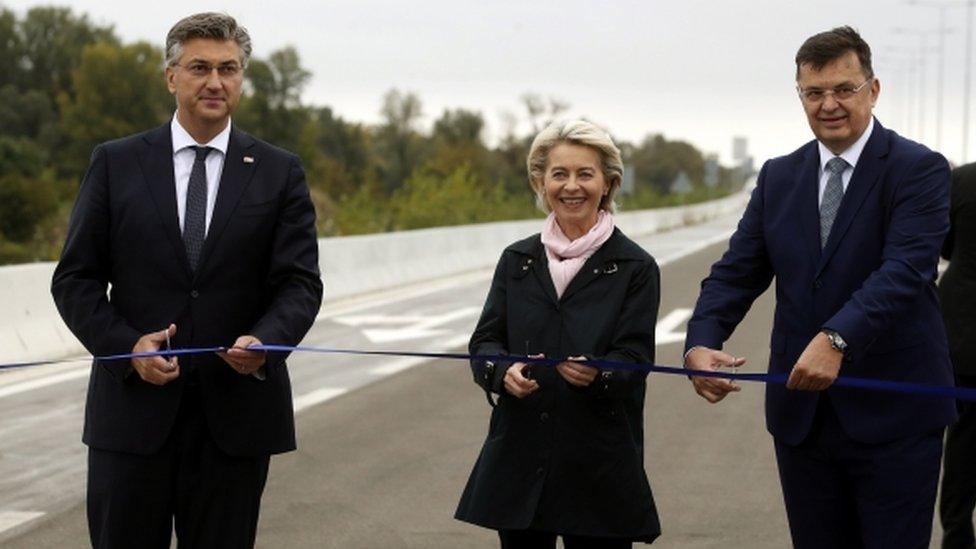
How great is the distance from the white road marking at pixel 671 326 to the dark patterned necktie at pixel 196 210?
1325 cm

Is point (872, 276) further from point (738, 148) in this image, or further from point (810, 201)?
point (738, 148)

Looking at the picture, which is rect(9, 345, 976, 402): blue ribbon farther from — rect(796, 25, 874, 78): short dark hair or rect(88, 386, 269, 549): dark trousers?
rect(796, 25, 874, 78): short dark hair

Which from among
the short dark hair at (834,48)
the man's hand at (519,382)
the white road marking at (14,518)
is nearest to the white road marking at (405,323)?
the white road marking at (14,518)

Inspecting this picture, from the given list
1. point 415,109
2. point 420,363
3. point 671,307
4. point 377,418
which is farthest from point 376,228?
point 415,109

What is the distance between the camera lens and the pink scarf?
545 centimetres

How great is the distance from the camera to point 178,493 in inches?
207

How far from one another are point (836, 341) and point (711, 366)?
44 cm

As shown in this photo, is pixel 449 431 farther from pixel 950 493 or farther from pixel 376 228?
pixel 376 228

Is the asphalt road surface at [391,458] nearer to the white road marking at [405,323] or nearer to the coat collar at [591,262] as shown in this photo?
the white road marking at [405,323]

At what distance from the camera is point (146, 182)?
5293 mm

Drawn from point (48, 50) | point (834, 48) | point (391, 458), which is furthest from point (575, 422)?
point (48, 50)

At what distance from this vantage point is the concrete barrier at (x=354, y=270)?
15.8m

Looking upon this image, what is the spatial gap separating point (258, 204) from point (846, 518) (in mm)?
1834

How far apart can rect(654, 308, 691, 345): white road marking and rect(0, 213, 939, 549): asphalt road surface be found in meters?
0.36
